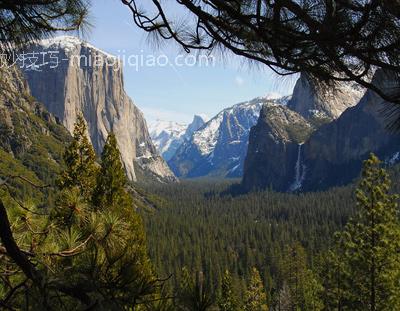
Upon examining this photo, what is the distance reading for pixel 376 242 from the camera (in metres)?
17.5

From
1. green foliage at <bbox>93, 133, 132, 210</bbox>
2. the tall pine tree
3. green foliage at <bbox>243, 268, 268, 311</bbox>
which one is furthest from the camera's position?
green foliage at <bbox>243, 268, 268, 311</bbox>

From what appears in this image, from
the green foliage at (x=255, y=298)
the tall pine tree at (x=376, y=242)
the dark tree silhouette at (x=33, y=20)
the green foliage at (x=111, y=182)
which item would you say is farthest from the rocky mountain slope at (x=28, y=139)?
the dark tree silhouette at (x=33, y=20)

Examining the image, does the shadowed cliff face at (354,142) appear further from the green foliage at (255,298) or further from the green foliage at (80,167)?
the green foliage at (80,167)

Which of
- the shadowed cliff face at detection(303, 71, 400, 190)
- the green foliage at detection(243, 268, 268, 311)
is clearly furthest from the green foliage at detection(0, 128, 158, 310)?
the shadowed cliff face at detection(303, 71, 400, 190)

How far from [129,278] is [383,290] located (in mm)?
17730

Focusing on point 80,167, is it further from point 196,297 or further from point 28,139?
point 28,139

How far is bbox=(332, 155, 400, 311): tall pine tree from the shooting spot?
17172mm

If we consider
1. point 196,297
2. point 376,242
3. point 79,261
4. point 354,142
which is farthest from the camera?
point 354,142

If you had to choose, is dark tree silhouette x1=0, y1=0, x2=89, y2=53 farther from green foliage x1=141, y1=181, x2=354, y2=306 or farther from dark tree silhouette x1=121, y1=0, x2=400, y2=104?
green foliage x1=141, y1=181, x2=354, y2=306

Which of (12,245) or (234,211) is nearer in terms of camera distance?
(12,245)

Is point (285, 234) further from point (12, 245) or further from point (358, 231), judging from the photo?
point (12, 245)

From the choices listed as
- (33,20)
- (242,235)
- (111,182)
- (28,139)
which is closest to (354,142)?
(242,235)

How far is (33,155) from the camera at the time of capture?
130 meters

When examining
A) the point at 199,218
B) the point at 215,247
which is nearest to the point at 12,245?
the point at 215,247
